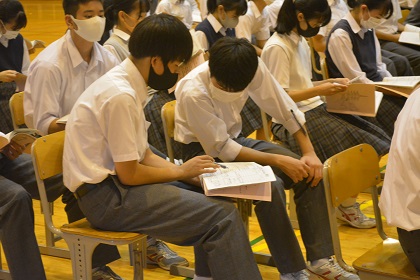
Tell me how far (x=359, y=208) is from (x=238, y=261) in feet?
5.31

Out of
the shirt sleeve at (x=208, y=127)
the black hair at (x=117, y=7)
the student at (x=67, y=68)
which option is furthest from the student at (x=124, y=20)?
the shirt sleeve at (x=208, y=127)

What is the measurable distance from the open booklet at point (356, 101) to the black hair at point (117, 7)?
1244 millimetres

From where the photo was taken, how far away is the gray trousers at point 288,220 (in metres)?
3.11

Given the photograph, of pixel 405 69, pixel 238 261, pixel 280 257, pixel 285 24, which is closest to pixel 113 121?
pixel 238 261

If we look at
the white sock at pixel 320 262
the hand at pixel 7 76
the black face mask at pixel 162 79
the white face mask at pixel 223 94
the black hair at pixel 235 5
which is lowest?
the white sock at pixel 320 262

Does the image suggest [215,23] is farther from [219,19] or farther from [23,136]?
[23,136]

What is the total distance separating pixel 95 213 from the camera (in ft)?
9.45

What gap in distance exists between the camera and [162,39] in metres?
2.85

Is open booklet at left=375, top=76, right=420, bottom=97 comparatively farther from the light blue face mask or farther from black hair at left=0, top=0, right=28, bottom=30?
black hair at left=0, top=0, right=28, bottom=30

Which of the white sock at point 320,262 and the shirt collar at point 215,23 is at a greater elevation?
the shirt collar at point 215,23

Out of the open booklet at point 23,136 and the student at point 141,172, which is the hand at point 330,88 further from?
→ the open booklet at point 23,136

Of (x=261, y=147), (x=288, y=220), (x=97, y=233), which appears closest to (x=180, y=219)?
(x=97, y=233)

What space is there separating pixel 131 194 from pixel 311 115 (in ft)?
5.08

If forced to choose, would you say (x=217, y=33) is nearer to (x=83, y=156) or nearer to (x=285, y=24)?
(x=285, y=24)
